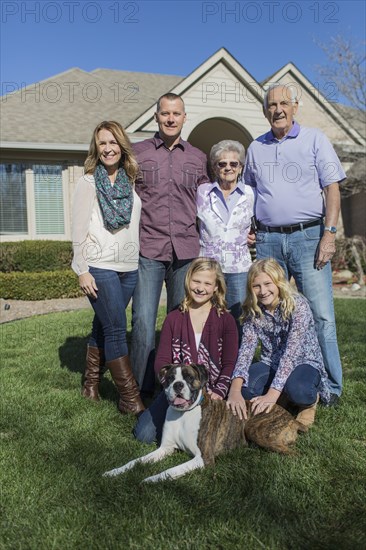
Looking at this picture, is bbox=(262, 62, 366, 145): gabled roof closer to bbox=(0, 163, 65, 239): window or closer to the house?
the house

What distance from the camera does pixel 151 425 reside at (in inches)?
138

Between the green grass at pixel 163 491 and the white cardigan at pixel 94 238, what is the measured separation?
3.90 feet

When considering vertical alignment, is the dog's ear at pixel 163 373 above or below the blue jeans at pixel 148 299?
below

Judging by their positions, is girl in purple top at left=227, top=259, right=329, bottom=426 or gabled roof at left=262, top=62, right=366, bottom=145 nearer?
girl in purple top at left=227, top=259, right=329, bottom=426

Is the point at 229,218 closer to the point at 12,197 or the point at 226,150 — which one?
the point at 226,150

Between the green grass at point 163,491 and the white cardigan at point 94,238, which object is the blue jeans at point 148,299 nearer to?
the white cardigan at point 94,238

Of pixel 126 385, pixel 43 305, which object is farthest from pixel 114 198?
pixel 43 305

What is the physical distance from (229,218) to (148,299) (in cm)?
90

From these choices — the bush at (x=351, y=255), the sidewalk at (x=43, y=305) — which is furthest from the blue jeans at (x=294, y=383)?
the bush at (x=351, y=255)

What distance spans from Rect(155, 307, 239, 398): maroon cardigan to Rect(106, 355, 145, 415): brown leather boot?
437 mm

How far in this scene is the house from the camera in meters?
13.1

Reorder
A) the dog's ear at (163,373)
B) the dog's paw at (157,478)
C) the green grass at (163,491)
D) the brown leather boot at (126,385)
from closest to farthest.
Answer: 1. the green grass at (163,491)
2. the dog's paw at (157,478)
3. the dog's ear at (163,373)
4. the brown leather boot at (126,385)

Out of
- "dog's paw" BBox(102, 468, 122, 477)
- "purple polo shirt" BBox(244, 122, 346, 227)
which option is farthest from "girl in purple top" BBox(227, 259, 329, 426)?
"dog's paw" BBox(102, 468, 122, 477)

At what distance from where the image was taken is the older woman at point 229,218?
3904 mm
